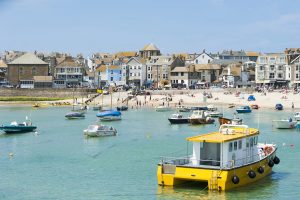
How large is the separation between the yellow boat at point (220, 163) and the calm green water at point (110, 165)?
0.58 metres

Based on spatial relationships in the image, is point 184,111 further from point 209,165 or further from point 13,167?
point 209,165

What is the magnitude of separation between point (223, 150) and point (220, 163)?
30.0 inches

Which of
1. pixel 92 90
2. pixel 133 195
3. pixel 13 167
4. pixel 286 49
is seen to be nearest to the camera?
pixel 133 195

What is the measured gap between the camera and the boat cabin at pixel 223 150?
33812mm

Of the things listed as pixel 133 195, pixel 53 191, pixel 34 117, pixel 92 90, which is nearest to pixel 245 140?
pixel 133 195

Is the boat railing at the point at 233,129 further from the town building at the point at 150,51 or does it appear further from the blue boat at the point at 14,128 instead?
the town building at the point at 150,51

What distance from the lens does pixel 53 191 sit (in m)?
34.9

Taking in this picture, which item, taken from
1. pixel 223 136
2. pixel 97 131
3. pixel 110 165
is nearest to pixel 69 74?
pixel 97 131

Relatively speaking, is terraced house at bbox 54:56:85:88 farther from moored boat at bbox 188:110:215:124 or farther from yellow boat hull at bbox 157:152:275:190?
yellow boat hull at bbox 157:152:275:190

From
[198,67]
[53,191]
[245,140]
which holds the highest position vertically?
[198,67]

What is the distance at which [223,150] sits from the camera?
33.8m

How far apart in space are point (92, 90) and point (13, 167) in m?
93.1

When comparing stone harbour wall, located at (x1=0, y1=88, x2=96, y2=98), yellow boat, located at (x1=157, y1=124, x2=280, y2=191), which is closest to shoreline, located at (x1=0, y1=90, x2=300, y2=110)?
stone harbour wall, located at (x1=0, y1=88, x2=96, y2=98)

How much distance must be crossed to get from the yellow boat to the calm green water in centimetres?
58
